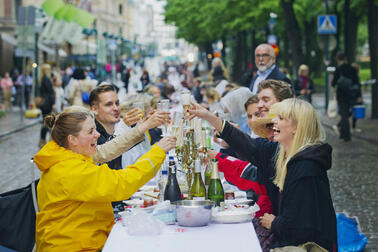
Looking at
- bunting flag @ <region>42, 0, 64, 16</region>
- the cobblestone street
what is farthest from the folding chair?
bunting flag @ <region>42, 0, 64, 16</region>

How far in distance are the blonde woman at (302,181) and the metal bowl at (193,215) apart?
0.54 m

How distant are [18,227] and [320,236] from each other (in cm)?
202

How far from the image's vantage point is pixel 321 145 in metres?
4.34

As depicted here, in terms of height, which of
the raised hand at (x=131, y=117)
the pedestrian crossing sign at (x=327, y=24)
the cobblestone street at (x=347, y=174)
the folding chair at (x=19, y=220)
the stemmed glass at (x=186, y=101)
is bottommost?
the cobblestone street at (x=347, y=174)

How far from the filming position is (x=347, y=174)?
38.5 ft

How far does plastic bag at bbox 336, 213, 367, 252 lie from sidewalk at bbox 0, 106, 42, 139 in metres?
14.9

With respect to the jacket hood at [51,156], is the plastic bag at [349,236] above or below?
below

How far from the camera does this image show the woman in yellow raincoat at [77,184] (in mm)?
4148

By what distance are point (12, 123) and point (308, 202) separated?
21.2 meters

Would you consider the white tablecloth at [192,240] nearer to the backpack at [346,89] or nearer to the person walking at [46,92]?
the backpack at [346,89]

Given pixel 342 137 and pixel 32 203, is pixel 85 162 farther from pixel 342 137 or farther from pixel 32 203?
pixel 342 137

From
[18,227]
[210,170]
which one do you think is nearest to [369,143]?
[210,170]

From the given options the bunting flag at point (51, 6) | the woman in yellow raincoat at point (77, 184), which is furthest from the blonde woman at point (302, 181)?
the bunting flag at point (51, 6)

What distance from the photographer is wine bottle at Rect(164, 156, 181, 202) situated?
15.3ft
